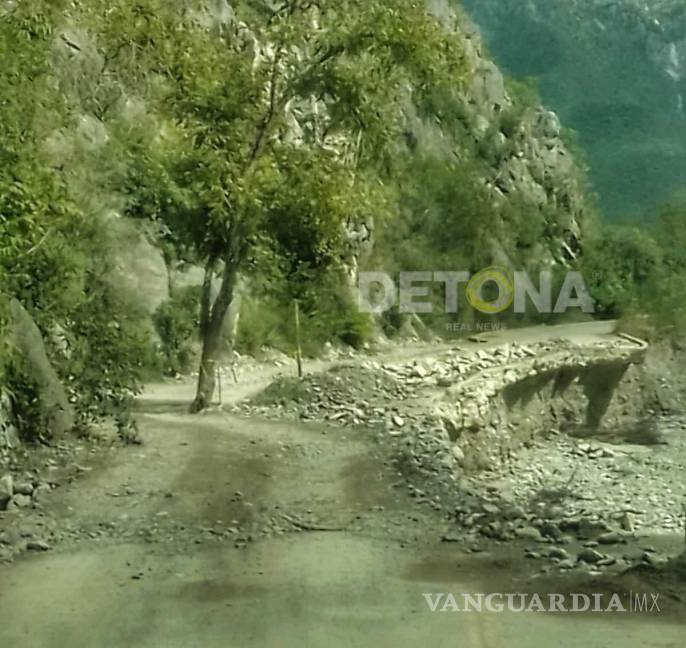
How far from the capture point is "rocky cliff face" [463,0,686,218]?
14.0 ft

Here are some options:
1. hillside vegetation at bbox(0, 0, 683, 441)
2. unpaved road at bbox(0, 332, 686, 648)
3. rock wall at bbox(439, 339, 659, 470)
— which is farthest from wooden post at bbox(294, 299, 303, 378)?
rock wall at bbox(439, 339, 659, 470)

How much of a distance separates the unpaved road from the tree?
0.43 metres

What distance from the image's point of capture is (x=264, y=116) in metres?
4.64

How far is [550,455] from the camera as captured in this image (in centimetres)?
480

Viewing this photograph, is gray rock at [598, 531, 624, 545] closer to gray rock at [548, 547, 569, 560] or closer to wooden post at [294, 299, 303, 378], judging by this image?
gray rock at [548, 547, 569, 560]

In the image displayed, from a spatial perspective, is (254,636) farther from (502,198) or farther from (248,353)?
(502,198)

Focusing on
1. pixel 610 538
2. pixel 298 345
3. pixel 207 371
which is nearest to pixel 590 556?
pixel 610 538

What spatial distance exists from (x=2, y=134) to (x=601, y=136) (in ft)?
7.72

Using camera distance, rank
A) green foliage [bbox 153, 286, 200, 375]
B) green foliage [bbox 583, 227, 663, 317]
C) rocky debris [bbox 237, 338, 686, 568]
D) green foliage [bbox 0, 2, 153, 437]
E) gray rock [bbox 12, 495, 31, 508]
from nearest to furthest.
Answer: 1. green foliage [bbox 0, 2, 153, 437]
2. rocky debris [bbox 237, 338, 686, 568]
3. gray rock [bbox 12, 495, 31, 508]
4. green foliage [bbox 583, 227, 663, 317]
5. green foliage [bbox 153, 286, 200, 375]

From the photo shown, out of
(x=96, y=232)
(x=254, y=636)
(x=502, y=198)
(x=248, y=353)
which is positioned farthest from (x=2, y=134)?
(x=502, y=198)

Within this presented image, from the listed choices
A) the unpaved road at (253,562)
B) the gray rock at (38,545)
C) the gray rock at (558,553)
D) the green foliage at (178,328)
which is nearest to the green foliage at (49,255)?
the green foliage at (178,328)

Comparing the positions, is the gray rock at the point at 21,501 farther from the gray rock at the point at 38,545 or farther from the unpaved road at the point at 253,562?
the gray rock at the point at 38,545

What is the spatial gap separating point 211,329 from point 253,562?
1.21m

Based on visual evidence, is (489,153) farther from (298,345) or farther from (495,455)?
(495,455)
